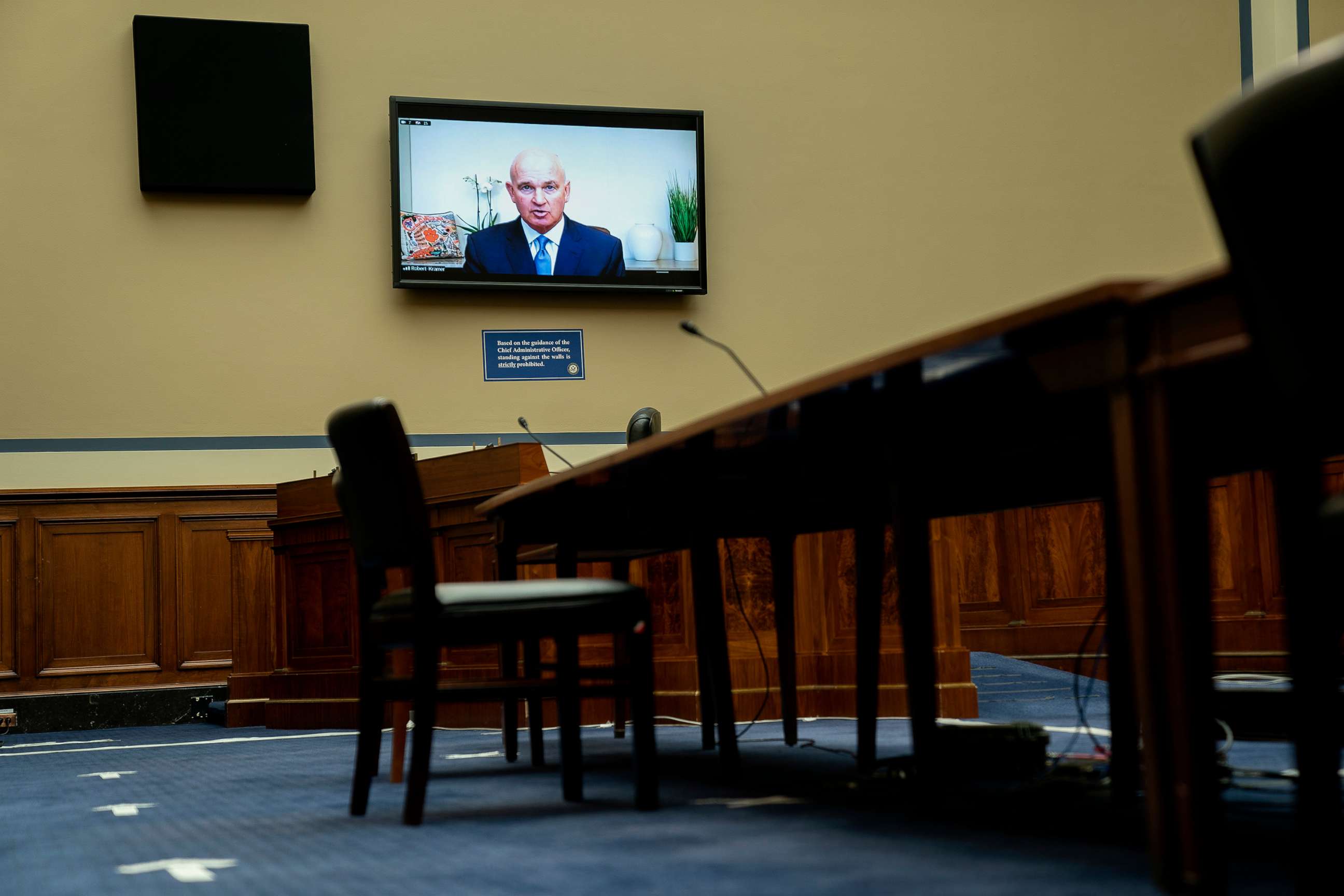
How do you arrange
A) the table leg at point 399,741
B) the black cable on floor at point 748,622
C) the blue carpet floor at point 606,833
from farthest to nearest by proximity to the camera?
the black cable on floor at point 748,622
the table leg at point 399,741
the blue carpet floor at point 606,833

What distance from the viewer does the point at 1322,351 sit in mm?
1157

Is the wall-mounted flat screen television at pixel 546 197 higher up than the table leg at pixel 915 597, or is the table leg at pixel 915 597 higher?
the wall-mounted flat screen television at pixel 546 197

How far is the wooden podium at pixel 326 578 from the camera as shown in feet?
14.8

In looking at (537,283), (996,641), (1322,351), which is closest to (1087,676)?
(996,641)

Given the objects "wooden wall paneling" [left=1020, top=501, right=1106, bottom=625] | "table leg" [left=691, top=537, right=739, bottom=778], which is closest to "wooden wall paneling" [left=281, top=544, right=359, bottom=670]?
"table leg" [left=691, top=537, right=739, bottom=778]

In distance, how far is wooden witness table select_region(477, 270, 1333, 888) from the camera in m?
1.36

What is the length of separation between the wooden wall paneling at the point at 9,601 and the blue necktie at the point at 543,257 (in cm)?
273

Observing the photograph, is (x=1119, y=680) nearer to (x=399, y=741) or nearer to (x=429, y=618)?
(x=429, y=618)

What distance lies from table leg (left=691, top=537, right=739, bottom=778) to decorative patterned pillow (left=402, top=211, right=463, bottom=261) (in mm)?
3727

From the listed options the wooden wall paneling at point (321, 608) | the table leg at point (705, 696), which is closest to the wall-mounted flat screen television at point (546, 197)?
the wooden wall paneling at point (321, 608)

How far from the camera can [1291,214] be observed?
115 centimetres

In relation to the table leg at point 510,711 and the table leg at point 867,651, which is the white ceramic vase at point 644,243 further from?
the table leg at point 867,651

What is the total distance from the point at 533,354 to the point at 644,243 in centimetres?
81

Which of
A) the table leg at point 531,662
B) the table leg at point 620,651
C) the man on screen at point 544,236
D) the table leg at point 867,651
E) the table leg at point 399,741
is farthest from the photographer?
the man on screen at point 544,236
